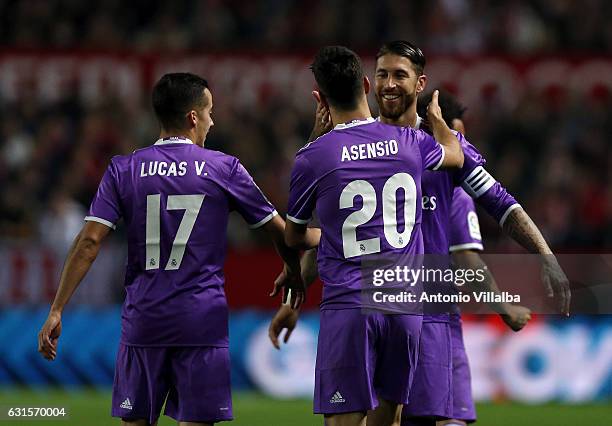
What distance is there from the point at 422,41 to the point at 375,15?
0.78 meters

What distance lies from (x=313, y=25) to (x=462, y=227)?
1066cm

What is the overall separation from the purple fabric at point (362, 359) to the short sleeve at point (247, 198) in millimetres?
766

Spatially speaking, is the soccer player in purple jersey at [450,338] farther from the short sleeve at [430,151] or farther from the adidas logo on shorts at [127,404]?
the adidas logo on shorts at [127,404]

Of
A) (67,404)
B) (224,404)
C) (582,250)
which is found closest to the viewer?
(224,404)

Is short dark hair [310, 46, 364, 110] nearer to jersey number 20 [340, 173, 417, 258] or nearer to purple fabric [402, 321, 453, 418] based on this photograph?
jersey number 20 [340, 173, 417, 258]

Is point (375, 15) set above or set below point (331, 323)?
above

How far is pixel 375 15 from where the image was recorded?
59.7 ft

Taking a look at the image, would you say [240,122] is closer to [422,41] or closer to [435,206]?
[422,41]

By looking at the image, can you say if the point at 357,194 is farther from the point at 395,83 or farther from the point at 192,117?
the point at 192,117

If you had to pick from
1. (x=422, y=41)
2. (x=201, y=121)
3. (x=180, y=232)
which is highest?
(x=422, y=41)

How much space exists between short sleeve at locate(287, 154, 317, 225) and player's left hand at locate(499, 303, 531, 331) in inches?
69.0

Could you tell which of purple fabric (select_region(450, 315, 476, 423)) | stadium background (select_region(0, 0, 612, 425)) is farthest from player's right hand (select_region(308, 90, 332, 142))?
stadium background (select_region(0, 0, 612, 425))

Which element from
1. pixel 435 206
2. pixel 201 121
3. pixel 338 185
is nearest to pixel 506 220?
pixel 435 206

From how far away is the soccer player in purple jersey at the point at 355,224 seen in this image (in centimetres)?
638
